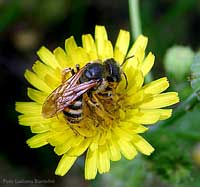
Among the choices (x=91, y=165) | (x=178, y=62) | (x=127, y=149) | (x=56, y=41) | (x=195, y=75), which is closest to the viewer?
(x=127, y=149)

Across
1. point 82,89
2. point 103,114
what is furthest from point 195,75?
point 82,89

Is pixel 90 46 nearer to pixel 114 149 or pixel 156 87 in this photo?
pixel 156 87

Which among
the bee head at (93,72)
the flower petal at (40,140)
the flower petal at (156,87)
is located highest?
the bee head at (93,72)

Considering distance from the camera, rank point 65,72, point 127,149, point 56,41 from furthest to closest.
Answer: point 56,41 < point 65,72 < point 127,149

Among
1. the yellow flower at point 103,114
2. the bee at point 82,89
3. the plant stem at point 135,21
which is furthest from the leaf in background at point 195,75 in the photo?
the plant stem at point 135,21

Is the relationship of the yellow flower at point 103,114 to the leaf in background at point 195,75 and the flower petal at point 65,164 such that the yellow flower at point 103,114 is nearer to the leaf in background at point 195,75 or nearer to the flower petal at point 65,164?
the flower petal at point 65,164

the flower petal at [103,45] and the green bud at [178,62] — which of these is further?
the green bud at [178,62]

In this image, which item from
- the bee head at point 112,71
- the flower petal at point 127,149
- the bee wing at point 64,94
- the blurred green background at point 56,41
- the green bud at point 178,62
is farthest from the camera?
the blurred green background at point 56,41

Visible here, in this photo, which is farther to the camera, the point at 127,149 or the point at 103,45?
the point at 103,45
